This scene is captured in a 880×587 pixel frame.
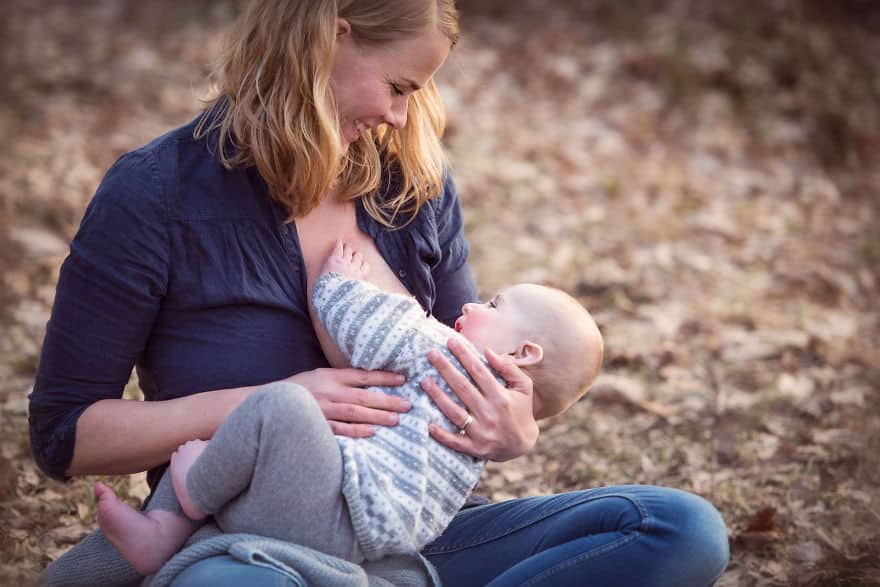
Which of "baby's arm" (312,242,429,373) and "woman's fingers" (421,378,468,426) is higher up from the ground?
"baby's arm" (312,242,429,373)

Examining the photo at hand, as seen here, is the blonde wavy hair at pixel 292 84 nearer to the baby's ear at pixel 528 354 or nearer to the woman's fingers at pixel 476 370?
the woman's fingers at pixel 476 370

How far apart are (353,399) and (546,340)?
493 millimetres

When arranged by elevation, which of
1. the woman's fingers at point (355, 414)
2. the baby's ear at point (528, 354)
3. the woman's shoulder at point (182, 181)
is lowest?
the woman's fingers at point (355, 414)

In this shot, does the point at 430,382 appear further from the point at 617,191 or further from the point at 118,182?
the point at 617,191

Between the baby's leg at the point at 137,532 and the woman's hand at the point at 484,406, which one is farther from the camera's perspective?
the woman's hand at the point at 484,406

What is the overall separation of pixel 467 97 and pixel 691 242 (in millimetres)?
2038

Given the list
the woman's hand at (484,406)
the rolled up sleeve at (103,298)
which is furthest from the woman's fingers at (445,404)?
the rolled up sleeve at (103,298)

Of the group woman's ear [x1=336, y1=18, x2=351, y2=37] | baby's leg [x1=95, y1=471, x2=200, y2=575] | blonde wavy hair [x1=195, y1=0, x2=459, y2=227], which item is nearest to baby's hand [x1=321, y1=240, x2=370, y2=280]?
blonde wavy hair [x1=195, y1=0, x2=459, y2=227]

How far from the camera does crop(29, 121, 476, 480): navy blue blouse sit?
191 cm

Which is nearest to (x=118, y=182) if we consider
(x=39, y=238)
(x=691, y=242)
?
(x=39, y=238)

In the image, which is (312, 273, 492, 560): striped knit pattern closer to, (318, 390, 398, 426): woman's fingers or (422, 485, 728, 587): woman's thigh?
(318, 390, 398, 426): woman's fingers

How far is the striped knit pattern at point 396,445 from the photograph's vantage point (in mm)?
1839

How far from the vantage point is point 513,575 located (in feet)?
6.45

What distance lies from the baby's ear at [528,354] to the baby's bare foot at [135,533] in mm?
848
